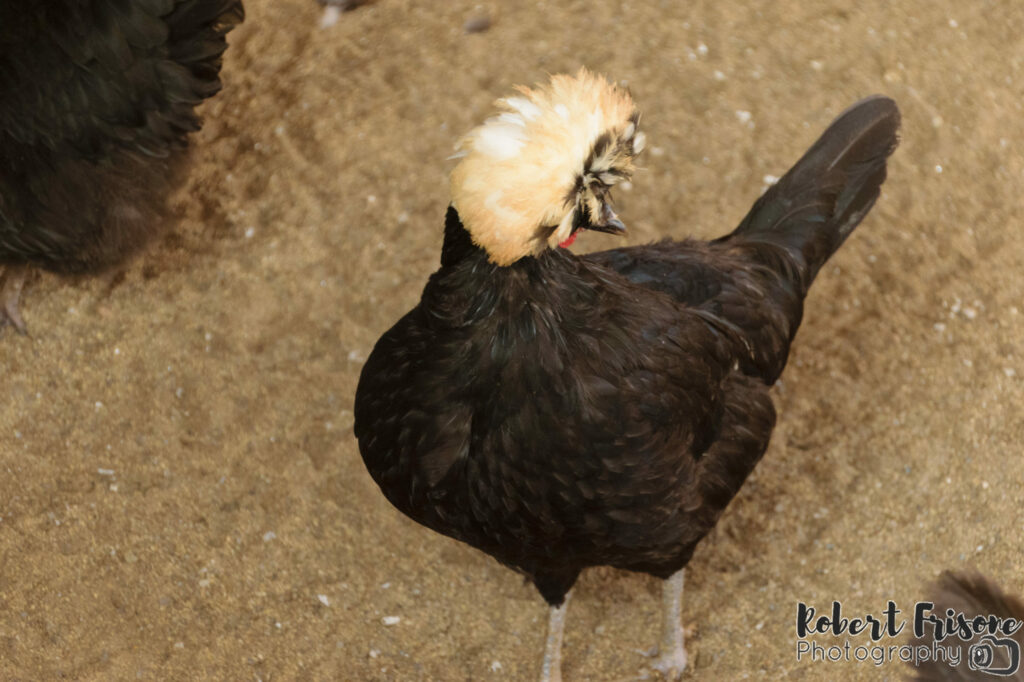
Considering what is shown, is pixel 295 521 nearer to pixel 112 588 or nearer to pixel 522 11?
pixel 112 588

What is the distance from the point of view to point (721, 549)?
140 inches

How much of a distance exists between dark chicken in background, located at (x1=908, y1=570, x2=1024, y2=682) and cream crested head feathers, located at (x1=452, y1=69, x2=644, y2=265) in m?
1.84

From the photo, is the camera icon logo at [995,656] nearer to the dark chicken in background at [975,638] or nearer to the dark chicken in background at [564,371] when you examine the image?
the dark chicken in background at [975,638]

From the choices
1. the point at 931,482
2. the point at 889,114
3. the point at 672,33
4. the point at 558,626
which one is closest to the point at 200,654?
the point at 558,626

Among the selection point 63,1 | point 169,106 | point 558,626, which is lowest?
point 558,626

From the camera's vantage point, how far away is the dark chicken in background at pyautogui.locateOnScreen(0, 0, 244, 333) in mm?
3209

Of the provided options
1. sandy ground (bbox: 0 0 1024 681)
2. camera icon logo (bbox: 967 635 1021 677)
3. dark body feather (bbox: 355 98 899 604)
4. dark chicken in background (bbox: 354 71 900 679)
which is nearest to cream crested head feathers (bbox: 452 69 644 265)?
dark chicken in background (bbox: 354 71 900 679)

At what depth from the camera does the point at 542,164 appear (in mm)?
1859

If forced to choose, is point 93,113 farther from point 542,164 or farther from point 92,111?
point 542,164

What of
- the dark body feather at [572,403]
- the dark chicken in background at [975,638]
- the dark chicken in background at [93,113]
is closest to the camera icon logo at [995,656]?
the dark chicken in background at [975,638]

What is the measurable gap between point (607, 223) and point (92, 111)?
2259 mm

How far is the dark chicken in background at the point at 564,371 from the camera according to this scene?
6.36 feet

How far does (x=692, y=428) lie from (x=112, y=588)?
7.60 feet

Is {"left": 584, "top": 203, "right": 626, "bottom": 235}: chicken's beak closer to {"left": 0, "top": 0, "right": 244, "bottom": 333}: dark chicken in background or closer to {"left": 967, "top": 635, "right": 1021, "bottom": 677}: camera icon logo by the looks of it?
{"left": 967, "top": 635, "right": 1021, "bottom": 677}: camera icon logo
